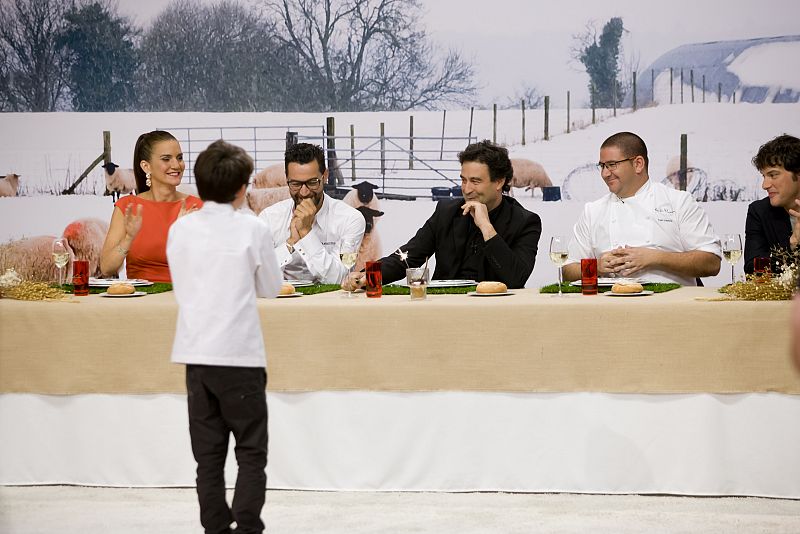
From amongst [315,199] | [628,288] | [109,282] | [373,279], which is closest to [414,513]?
[373,279]

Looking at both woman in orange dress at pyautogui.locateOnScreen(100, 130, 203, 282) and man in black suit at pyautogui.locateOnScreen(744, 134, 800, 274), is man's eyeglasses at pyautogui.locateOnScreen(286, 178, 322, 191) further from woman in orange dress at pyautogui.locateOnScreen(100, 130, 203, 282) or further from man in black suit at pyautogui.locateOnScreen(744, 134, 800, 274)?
man in black suit at pyautogui.locateOnScreen(744, 134, 800, 274)

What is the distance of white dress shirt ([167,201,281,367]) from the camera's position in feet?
8.63

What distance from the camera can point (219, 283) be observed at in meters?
2.63

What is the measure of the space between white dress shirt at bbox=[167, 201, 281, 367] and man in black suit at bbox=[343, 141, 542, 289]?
5.15ft

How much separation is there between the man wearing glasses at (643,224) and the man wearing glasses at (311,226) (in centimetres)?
98

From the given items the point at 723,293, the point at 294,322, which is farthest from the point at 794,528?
the point at 294,322

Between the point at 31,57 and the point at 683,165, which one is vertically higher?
the point at 31,57

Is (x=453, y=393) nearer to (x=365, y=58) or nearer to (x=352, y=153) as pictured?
(x=352, y=153)

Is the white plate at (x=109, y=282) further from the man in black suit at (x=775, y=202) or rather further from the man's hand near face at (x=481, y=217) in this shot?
the man in black suit at (x=775, y=202)

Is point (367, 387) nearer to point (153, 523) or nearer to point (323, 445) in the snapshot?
point (323, 445)

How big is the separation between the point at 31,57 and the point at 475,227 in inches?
132

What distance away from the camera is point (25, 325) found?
138 inches

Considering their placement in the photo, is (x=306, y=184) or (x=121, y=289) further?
(x=306, y=184)

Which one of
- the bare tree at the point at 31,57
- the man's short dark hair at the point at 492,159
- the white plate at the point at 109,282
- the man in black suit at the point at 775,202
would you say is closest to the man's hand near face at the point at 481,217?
the man's short dark hair at the point at 492,159
